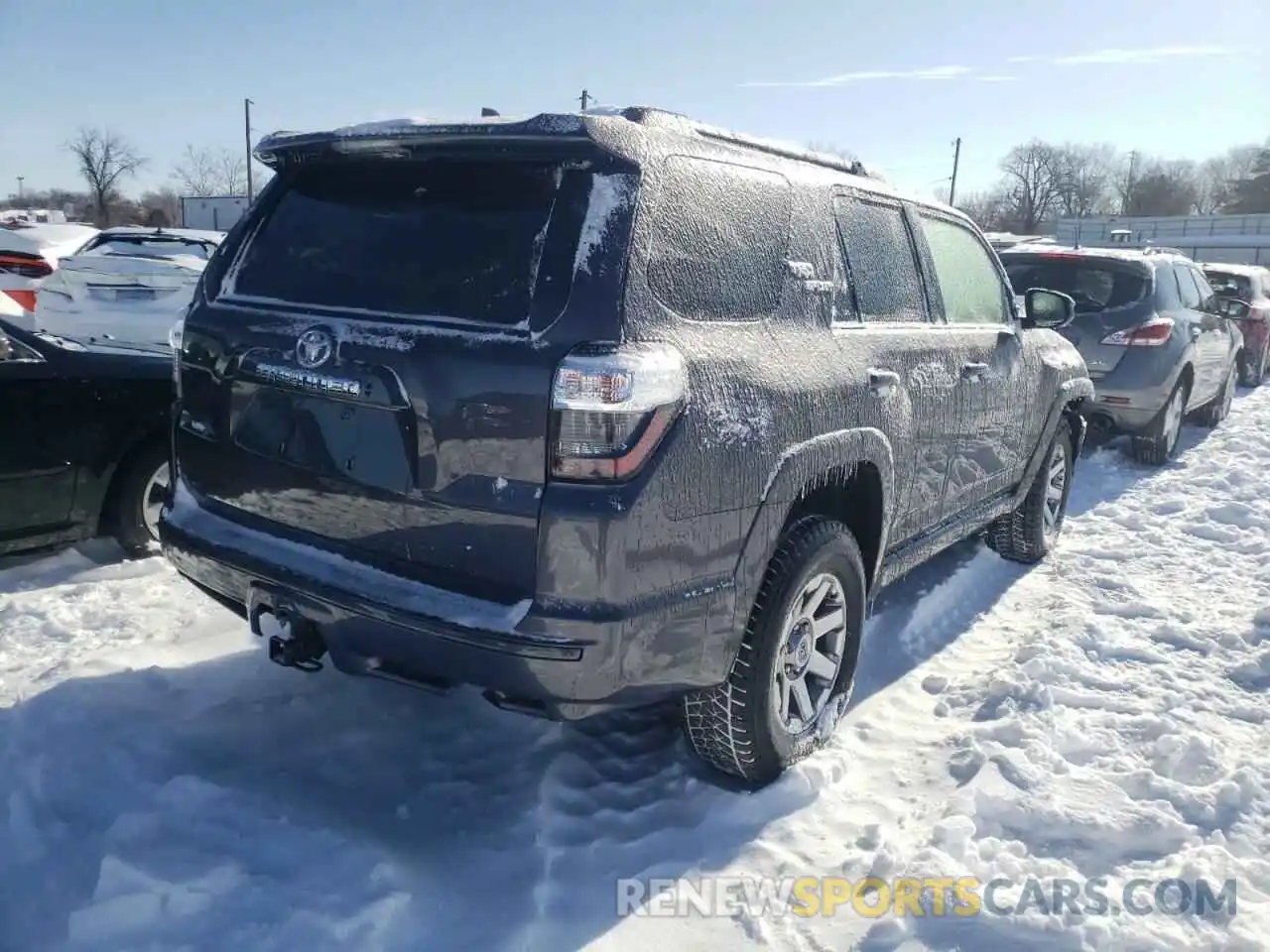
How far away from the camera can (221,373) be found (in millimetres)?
2861

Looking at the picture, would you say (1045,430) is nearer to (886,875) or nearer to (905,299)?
(905,299)

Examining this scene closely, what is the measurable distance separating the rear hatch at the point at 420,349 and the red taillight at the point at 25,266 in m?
9.99

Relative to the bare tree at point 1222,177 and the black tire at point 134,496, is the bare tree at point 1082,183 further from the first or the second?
the black tire at point 134,496

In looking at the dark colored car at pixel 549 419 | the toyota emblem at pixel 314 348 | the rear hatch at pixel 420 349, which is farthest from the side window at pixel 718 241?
the toyota emblem at pixel 314 348

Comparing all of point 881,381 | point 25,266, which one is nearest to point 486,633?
point 881,381

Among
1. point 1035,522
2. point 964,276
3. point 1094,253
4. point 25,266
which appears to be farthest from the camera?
point 25,266

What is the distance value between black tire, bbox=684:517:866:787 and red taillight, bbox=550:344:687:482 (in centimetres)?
78

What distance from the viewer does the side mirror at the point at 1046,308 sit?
5.12 metres

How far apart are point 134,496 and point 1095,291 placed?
24.0 ft

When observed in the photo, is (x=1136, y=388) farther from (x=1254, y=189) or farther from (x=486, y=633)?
(x=1254, y=189)

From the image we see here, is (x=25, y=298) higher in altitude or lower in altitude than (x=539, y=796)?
higher

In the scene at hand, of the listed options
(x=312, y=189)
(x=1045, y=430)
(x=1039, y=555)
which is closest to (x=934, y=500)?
(x=1045, y=430)

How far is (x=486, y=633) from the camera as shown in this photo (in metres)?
2.36

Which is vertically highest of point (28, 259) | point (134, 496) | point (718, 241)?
point (718, 241)
